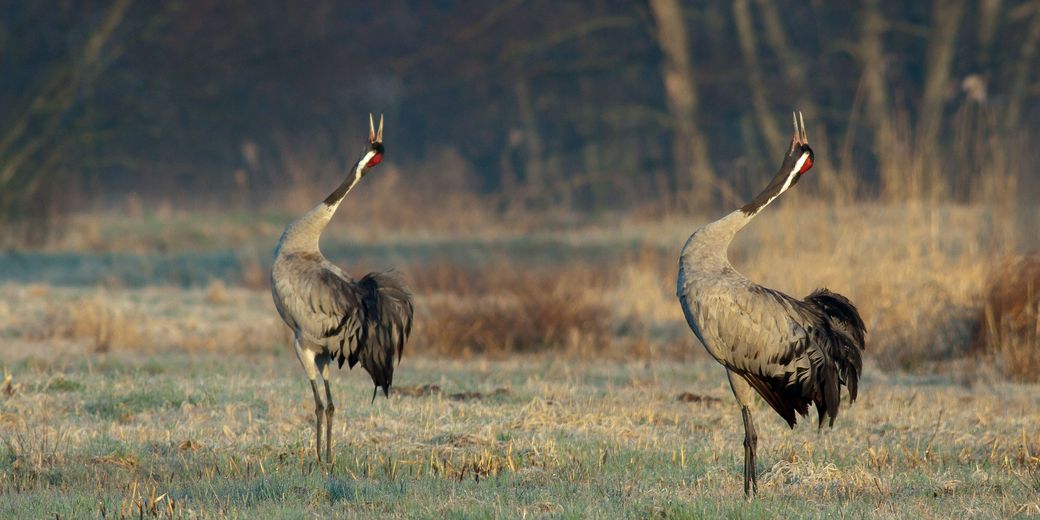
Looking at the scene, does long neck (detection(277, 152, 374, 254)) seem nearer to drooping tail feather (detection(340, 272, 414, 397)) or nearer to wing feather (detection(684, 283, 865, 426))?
drooping tail feather (detection(340, 272, 414, 397))

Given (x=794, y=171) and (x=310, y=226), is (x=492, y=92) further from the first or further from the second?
(x=794, y=171)

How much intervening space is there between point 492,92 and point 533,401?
31.8m

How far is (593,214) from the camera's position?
3008cm

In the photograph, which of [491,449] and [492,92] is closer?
[491,449]

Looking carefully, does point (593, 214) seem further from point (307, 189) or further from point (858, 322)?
point (858, 322)

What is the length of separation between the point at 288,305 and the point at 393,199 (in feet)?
65.1

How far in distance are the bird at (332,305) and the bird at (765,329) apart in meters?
1.76

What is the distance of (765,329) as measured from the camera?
6.46 metres

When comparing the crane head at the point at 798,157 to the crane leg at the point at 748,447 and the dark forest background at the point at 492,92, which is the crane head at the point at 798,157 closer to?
the crane leg at the point at 748,447

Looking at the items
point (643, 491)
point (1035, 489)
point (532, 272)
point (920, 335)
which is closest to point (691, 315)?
point (643, 491)

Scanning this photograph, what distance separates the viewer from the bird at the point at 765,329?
21.0 feet

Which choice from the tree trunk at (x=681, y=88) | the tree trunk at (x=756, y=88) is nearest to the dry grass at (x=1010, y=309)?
the tree trunk at (x=681, y=88)

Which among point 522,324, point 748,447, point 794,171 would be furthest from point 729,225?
point 522,324

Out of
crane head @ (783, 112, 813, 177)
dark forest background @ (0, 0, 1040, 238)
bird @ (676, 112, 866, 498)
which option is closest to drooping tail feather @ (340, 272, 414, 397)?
bird @ (676, 112, 866, 498)
